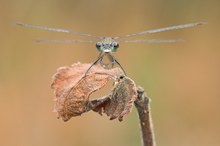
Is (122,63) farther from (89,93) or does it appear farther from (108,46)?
(89,93)

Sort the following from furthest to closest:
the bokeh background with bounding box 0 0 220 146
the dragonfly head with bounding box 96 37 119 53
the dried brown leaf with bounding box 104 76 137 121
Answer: the bokeh background with bounding box 0 0 220 146, the dragonfly head with bounding box 96 37 119 53, the dried brown leaf with bounding box 104 76 137 121

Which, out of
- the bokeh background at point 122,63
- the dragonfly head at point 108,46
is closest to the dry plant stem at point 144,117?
the dragonfly head at point 108,46

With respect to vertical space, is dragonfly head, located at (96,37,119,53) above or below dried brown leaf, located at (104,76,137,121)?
above

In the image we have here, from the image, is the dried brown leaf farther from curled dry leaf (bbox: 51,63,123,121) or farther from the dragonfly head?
the dragonfly head

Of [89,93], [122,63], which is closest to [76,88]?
[89,93]

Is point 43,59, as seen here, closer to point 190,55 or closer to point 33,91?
point 33,91

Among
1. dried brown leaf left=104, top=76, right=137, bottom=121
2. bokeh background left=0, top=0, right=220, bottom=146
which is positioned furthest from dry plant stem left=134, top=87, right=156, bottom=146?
bokeh background left=0, top=0, right=220, bottom=146
